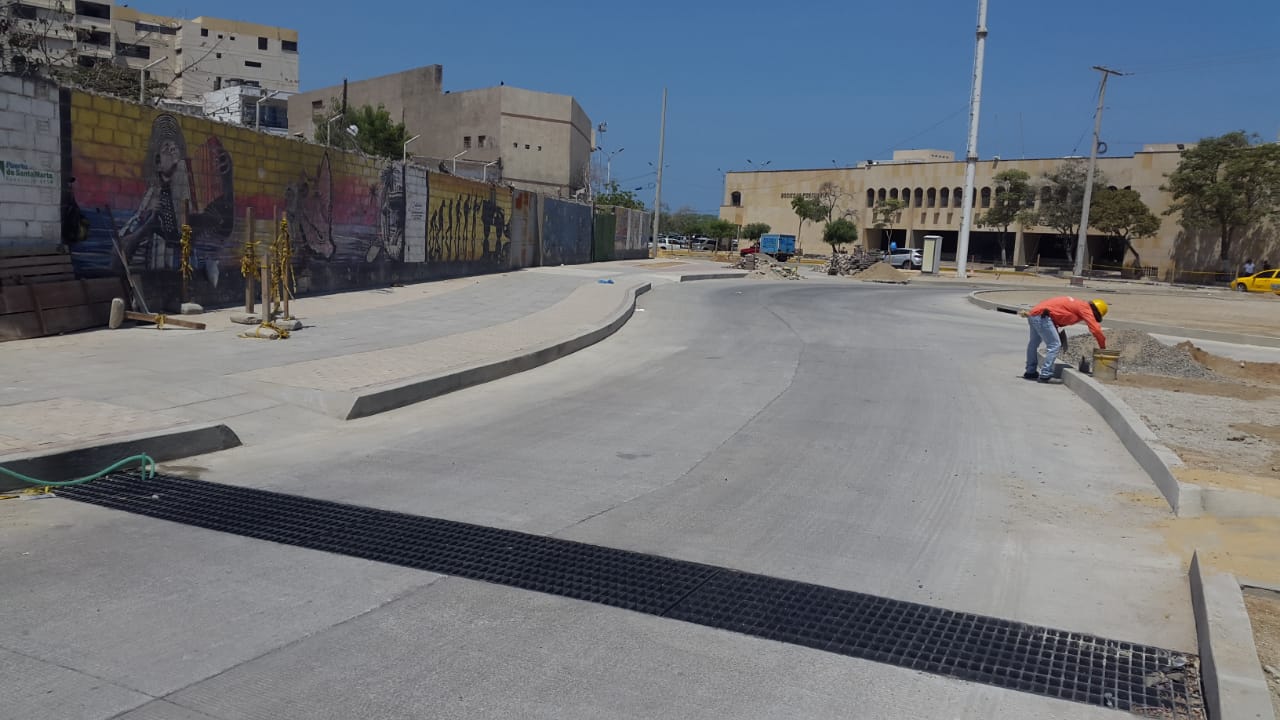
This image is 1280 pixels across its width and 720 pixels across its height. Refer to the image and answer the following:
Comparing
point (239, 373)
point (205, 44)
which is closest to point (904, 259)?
point (239, 373)

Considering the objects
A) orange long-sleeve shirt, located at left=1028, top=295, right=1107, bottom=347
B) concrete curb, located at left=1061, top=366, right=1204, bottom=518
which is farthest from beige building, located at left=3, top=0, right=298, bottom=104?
concrete curb, located at left=1061, top=366, right=1204, bottom=518

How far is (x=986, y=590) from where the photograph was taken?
5500mm

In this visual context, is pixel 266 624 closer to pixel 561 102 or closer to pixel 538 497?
pixel 538 497

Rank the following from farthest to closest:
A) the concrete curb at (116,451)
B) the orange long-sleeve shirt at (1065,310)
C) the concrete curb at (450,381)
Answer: the orange long-sleeve shirt at (1065,310) < the concrete curb at (450,381) < the concrete curb at (116,451)

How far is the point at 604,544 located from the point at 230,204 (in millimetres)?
13015

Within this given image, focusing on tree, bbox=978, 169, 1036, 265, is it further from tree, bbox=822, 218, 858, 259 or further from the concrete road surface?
the concrete road surface

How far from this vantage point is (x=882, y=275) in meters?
50.6

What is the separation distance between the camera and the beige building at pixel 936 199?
7988cm

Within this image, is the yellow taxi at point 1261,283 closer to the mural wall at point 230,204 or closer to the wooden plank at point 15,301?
the mural wall at point 230,204

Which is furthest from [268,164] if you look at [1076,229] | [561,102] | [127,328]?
[1076,229]

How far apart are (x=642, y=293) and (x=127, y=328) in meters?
17.5

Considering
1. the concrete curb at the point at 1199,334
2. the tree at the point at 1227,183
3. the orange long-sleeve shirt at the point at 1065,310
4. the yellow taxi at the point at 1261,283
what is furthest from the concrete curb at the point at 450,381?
the tree at the point at 1227,183

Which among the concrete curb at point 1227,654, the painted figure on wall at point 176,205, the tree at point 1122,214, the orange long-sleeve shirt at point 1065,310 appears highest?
the tree at point 1122,214

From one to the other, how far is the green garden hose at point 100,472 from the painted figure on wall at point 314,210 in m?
12.0
